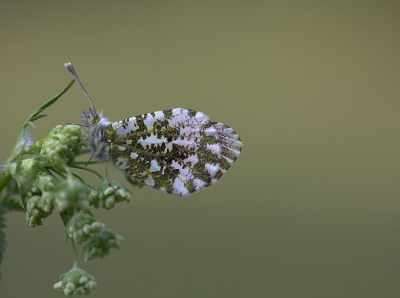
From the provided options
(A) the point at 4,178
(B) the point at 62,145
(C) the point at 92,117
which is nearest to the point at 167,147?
(C) the point at 92,117

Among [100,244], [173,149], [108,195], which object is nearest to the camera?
[100,244]

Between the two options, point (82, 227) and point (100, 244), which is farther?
point (100, 244)

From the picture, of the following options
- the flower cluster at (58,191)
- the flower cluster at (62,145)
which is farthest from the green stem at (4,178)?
the flower cluster at (62,145)

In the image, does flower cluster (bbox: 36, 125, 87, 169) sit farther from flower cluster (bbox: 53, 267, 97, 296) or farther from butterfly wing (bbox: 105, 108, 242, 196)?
flower cluster (bbox: 53, 267, 97, 296)

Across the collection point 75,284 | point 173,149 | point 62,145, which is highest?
point 173,149

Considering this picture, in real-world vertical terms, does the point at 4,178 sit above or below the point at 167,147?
A: below

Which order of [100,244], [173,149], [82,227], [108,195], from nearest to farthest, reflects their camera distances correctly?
[82,227] < [100,244] < [108,195] < [173,149]

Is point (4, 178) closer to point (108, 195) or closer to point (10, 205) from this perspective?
point (10, 205)

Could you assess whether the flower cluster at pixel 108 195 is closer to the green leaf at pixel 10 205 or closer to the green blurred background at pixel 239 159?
the green leaf at pixel 10 205
